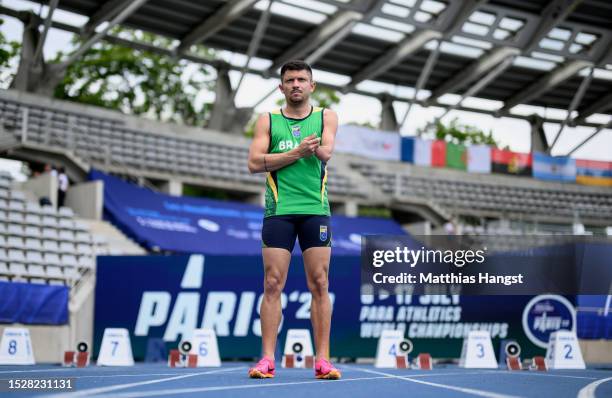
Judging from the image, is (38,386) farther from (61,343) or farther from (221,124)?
(221,124)

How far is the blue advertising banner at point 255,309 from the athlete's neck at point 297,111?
907 cm

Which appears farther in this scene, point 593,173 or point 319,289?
point 593,173

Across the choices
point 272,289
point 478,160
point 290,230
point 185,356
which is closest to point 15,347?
point 185,356

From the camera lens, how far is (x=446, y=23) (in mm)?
30703

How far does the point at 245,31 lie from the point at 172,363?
22.2 meters

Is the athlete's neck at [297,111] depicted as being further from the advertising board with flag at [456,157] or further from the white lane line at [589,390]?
the advertising board with flag at [456,157]

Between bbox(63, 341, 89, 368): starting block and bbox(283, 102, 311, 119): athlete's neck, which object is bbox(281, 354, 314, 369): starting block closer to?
bbox(63, 341, 89, 368): starting block

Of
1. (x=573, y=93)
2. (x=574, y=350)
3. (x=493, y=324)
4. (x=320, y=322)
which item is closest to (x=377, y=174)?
(x=573, y=93)

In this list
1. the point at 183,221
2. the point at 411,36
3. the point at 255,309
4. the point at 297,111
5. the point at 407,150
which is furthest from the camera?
the point at 407,150

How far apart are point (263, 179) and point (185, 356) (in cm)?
1986

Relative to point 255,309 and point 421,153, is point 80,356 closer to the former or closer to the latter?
point 255,309

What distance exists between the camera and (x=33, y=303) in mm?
14383

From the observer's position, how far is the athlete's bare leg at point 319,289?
17.9 feet

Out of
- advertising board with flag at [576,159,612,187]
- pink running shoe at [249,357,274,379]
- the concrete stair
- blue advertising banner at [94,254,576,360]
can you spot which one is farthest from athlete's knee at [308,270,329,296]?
advertising board with flag at [576,159,612,187]
